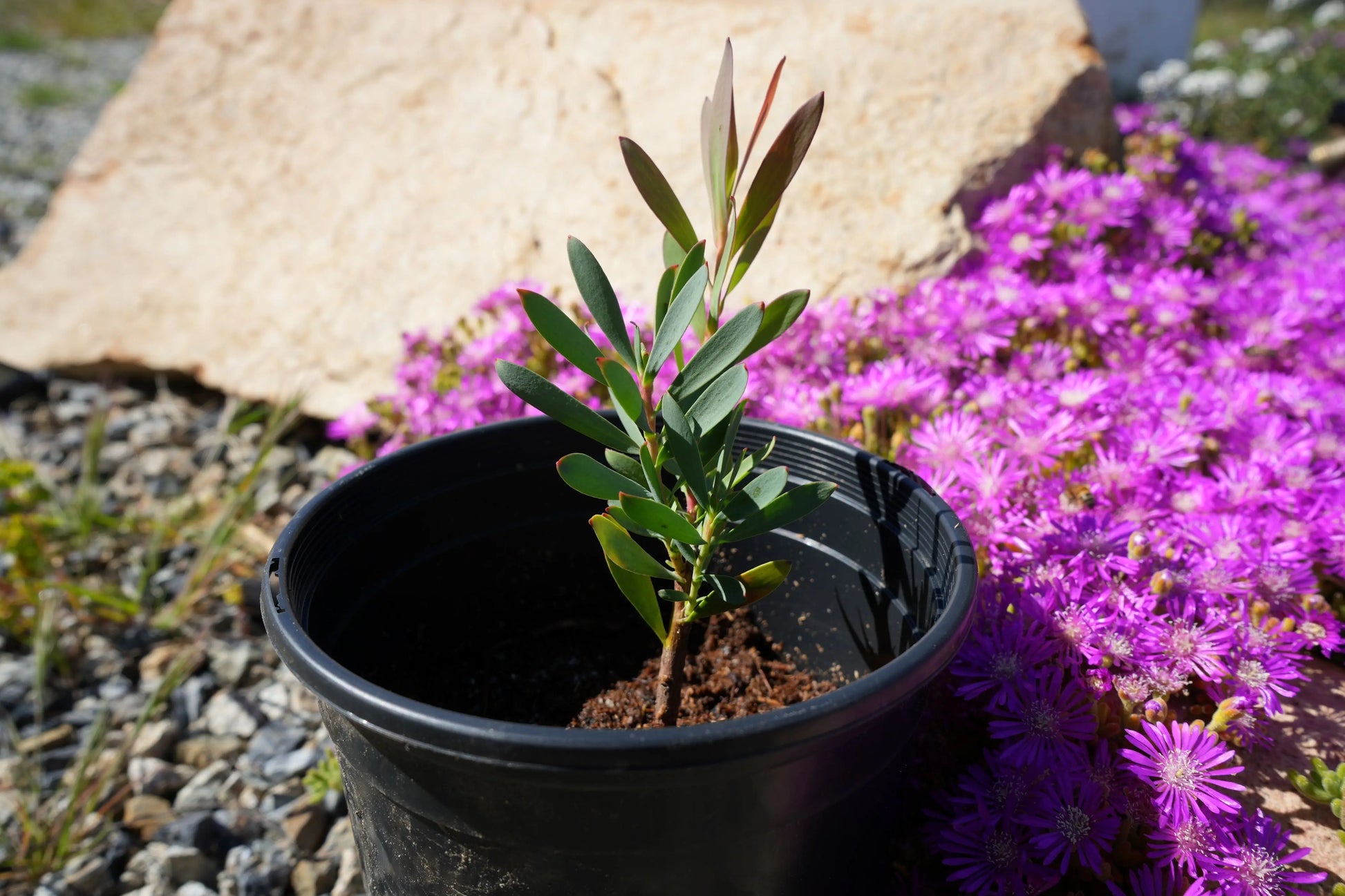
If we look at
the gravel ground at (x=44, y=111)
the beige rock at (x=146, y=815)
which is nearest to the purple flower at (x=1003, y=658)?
the beige rock at (x=146, y=815)

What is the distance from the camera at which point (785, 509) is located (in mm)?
1022

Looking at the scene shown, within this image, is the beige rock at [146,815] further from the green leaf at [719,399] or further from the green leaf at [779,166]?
the green leaf at [779,166]

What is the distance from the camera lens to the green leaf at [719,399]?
100 cm

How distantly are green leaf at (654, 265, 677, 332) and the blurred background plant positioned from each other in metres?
4.18

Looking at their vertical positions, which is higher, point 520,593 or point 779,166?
point 779,166

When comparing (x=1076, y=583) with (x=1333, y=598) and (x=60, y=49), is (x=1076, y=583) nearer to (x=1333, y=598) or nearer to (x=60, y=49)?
(x=1333, y=598)

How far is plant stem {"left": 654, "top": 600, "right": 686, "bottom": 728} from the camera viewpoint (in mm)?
1135

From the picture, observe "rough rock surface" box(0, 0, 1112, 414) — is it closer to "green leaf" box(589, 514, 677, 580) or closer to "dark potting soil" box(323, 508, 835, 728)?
"dark potting soil" box(323, 508, 835, 728)

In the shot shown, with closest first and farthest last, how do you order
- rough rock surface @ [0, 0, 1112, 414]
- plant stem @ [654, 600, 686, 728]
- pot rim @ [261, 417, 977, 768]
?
pot rim @ [261, 417, 977, 768] < plant stem @ [654, 600, 686, 728] < rough rock surface @ [0, 0, 1112, 414]

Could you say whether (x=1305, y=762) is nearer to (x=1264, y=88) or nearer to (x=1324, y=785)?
(x=1324, y=785)

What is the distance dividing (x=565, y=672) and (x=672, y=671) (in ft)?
1.07

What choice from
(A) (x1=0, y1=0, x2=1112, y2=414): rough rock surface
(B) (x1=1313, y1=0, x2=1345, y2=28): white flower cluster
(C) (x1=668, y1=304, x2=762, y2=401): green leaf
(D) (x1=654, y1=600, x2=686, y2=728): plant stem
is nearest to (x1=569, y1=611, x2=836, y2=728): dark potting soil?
(D) (x1=654, y1=600, x2=686, y2=728): plant stem

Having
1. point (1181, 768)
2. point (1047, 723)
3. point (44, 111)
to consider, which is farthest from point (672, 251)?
point (44, 111)

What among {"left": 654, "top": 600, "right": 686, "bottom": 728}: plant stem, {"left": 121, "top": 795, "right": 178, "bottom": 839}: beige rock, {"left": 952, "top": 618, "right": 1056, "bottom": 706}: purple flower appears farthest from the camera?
{"left": 121, "top": 795, "right": 178, "bottom": 839}: beige rock
